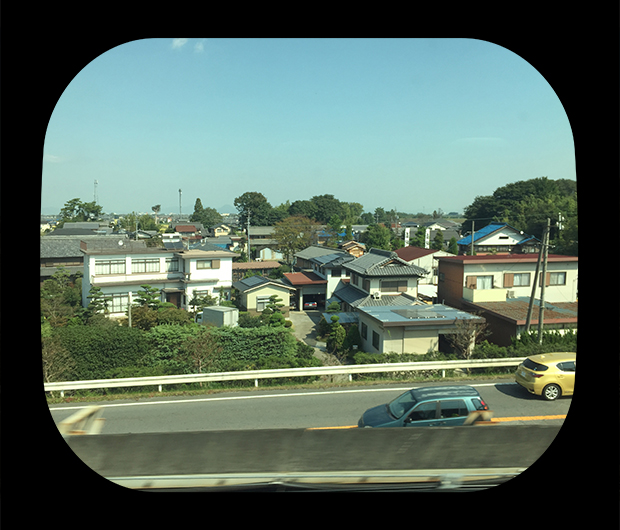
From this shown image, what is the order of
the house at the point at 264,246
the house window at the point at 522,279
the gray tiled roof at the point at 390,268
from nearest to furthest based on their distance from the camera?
1. the house window at the point at 522,279
2. the gray tiled roof at the point at 390,268
3. the house at the point at 264,246

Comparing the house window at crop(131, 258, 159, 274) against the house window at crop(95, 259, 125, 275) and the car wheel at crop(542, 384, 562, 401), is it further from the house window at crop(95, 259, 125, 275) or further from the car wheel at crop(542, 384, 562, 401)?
the car wheel at crop(542, 384, 562, 401)

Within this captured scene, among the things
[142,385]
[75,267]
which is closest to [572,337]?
[142,385]

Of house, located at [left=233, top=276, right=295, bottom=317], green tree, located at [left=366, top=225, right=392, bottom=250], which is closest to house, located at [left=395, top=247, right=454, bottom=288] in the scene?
green tree, located at [left=366, top=225, right=392, bottom=250]

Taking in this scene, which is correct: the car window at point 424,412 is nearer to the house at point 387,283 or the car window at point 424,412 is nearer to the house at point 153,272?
the house at point 387,283

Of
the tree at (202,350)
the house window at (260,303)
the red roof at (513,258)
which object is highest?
the red roof at (513,258)

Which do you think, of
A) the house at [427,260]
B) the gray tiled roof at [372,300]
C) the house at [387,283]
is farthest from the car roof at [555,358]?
the house at [427,260]

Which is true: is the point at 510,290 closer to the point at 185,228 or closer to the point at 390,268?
the point at 390,268

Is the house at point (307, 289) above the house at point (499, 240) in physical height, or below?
below
